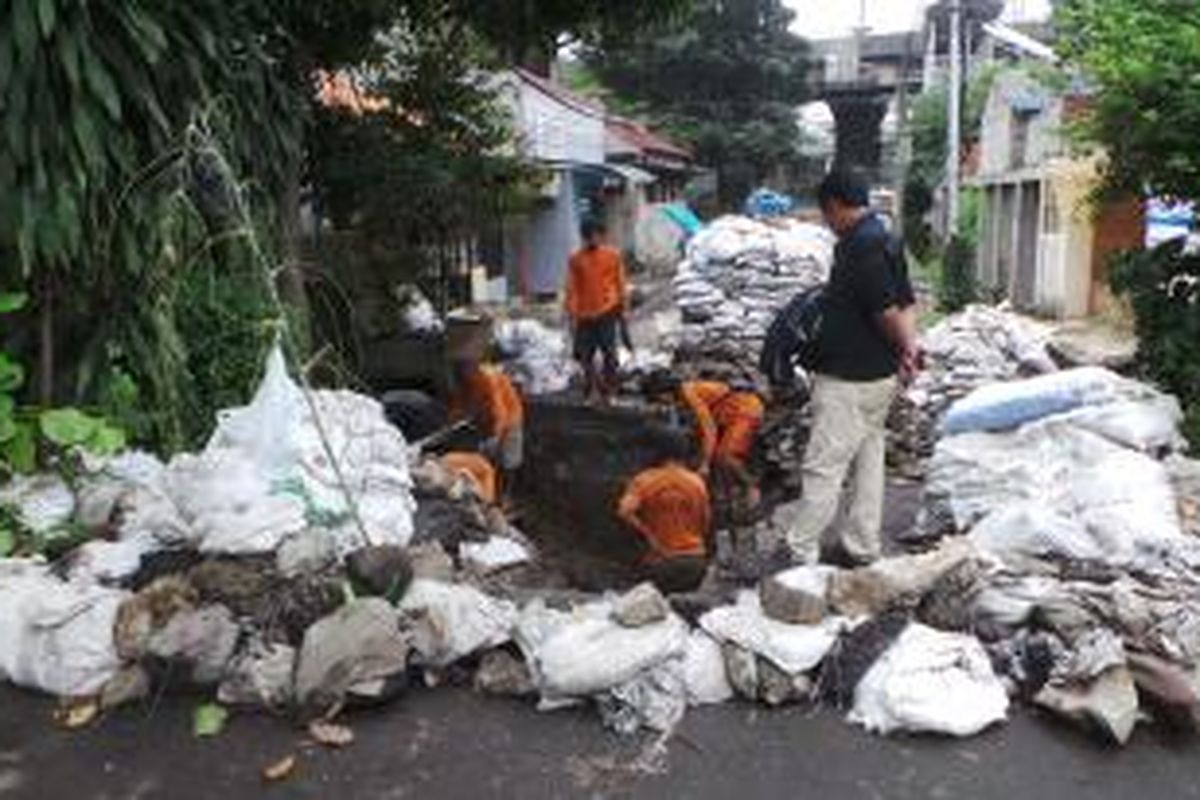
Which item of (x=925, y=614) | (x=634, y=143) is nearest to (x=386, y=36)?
(x=925, y=614)

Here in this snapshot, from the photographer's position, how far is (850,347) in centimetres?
577

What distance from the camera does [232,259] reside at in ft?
26.2

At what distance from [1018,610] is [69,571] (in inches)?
140

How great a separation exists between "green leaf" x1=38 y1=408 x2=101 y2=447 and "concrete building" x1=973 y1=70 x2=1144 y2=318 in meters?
12.0

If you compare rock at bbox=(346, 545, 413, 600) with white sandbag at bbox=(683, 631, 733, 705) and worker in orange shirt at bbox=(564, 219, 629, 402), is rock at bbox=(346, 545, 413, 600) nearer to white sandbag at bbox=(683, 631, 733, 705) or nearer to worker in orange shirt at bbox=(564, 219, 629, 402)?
white sandbag at bbox=(683, 631, 733, 705)

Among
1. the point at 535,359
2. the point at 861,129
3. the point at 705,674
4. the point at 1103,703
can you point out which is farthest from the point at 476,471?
the point at 861,129

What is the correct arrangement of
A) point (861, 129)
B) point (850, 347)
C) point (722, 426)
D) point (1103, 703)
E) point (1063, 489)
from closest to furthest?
point (1103, 703)
point (850, 347)
point (1063, 489)
point (722, 426)
point (861, 129)

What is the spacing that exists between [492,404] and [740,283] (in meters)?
6.22

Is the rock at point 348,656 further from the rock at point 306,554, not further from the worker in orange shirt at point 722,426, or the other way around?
the worker in orange shirt at point 722,426

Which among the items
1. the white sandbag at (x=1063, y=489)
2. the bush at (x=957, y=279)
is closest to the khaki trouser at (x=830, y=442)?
the white sandbag at (x=1063, y=489)

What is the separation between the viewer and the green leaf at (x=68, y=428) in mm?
5773

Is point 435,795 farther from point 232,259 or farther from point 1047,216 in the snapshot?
point 1047,216

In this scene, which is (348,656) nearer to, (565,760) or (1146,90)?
(565,760)

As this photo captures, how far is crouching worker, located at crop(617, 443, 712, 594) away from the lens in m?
7.13
